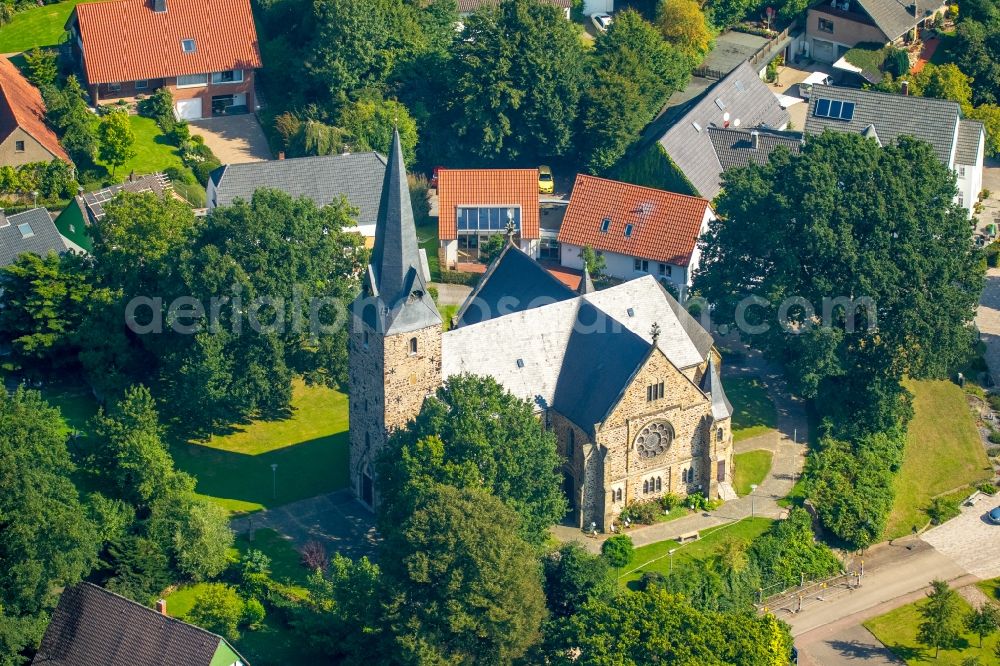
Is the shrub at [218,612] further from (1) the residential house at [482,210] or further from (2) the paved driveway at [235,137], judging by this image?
(2) the paved driveway at [235,137]

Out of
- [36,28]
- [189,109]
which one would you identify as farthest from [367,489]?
[36,28]

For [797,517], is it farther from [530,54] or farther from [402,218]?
[530,54]

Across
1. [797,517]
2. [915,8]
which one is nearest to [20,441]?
[797,517]

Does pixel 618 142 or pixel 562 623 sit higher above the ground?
pixel 618 142

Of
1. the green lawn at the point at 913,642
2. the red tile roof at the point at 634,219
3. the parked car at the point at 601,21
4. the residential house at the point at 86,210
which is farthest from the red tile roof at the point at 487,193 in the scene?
the green lawn at the point at 913,642

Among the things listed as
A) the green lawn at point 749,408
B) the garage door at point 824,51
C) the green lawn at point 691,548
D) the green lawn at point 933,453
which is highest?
the garage door at point 824,51

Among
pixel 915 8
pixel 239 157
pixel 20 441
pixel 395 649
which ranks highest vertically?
pixel 915 8
